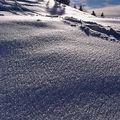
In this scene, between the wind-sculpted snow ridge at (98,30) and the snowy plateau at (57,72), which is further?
the wind-sculpted snow ridge at (98,30)

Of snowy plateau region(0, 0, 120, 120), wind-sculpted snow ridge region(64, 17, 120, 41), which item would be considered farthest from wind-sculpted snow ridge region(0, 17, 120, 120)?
wind-sculpted snow ridge region(64, 17, 120, 41)

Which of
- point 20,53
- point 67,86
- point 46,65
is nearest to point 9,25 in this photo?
point 20,53

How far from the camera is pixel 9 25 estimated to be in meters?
3.31

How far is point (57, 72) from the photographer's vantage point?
8.00 ft

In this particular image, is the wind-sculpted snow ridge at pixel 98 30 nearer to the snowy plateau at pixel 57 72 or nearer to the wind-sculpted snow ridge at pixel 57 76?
the snowy plateau at pixel 57 72

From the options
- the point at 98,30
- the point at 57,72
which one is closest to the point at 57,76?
the point at 57,72

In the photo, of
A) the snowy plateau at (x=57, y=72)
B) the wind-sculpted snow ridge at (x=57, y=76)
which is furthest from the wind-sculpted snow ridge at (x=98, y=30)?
the wind-sculpted snow ridge at (x=57, y=76)

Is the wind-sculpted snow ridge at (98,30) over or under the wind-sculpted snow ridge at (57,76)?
over

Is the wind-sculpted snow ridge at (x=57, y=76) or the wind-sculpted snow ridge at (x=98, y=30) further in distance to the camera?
the wind-sculpted snow ridge at (x=98, y=30)

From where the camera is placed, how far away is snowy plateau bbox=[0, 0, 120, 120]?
207 centimetres

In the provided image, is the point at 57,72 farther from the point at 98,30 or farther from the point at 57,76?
the point at 98,30

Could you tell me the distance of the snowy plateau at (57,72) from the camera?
2.07 meters

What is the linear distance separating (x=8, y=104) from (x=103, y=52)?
102 cm

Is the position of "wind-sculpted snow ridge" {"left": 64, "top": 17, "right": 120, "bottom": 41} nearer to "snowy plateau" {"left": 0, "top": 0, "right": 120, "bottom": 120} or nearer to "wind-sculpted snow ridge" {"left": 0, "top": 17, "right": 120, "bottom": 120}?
"snowy plateau" {"left": 0, "top": 0, "right": 120, "bottom": 120}
